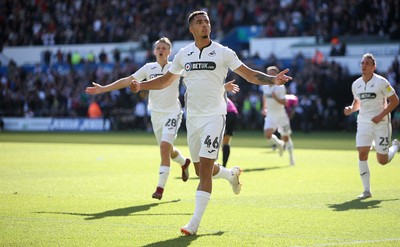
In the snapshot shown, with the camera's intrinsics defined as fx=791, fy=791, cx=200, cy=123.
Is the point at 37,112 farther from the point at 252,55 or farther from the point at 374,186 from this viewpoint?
the point at 374,186

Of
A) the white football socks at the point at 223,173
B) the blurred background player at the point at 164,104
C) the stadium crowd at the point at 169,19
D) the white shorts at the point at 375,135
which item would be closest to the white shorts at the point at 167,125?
the blurred background player at the point at 164,104

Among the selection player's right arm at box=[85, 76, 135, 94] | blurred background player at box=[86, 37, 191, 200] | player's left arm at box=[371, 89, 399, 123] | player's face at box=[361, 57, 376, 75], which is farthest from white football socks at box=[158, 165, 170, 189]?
player's face at box=[361, 57, 376, 75]

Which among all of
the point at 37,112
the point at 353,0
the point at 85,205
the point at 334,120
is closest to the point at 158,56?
the point at 85,205

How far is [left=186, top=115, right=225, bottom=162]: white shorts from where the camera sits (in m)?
10.2

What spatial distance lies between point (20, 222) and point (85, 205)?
2.10 meters

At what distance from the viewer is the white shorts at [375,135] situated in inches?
577

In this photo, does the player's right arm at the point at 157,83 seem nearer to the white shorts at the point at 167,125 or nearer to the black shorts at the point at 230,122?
the white shorts at the point at 167,125

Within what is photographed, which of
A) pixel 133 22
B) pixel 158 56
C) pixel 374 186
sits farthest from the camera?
pixel 133 22

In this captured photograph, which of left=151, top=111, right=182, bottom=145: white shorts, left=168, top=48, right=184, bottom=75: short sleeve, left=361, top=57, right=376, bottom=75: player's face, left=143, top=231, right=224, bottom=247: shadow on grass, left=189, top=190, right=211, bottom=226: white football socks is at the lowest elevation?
left=143, top=231, right=224, bottom=247: shadow on grass

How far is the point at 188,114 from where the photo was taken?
10664 millimetres

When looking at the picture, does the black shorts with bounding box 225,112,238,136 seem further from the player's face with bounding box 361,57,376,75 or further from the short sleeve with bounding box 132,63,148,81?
the player's face with bounding box 361,57,376,75

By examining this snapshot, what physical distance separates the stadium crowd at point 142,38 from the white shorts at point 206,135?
27.6 m

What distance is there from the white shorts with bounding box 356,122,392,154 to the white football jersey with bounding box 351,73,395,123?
0.43 feet

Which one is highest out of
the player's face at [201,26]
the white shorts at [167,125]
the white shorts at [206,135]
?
the player's face at [201,26]
